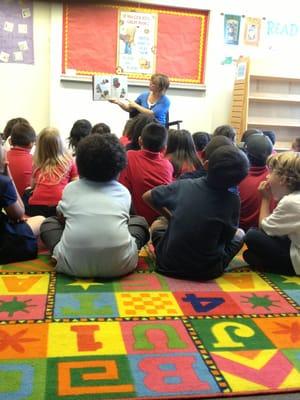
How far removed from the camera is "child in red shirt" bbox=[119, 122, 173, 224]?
9.19 feet

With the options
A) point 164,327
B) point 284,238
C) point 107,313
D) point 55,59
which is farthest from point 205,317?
point 55,59

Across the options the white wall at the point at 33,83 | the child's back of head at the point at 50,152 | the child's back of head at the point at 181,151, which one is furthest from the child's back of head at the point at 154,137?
the white wall at the point at 33,83

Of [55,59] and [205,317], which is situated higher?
[55,59]

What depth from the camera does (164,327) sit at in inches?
69.2

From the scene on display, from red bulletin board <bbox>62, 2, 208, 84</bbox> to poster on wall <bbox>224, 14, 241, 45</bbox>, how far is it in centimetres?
28

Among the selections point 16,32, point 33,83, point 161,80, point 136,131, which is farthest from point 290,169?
point 16,32

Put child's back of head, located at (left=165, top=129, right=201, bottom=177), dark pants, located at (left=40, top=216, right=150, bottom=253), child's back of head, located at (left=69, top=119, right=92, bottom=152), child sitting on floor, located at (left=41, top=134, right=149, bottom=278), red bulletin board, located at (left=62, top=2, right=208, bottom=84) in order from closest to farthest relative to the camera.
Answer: child sitting on floor, located at (left=41, top=134, right=149, bottom=278) → dark pants, located at (left=40, top=216, right=150, bottom=253) → child's back of head, located at (left=165, top=129, right=201, bottom=177) → child's back of head, located at (left=69, top=119, right=92, bottom=152) → red bulletin board, located at (left=62, top=2, right=208, bottom=84)

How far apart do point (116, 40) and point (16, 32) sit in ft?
3.74

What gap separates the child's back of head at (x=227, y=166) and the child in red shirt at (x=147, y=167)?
2.20 feet

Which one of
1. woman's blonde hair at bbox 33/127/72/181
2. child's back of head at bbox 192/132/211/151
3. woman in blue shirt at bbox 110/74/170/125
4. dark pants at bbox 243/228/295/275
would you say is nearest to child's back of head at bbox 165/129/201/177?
child's back of head at bbox 192/132/211/151

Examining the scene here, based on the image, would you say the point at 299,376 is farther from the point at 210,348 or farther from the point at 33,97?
the point at 33,97

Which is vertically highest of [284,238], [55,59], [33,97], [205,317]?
[55,59]

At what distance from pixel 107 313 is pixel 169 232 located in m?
0.58

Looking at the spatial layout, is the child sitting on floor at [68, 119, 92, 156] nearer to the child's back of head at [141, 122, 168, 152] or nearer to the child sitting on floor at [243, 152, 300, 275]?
the child's back of head at [141, 122, 168, 152]
